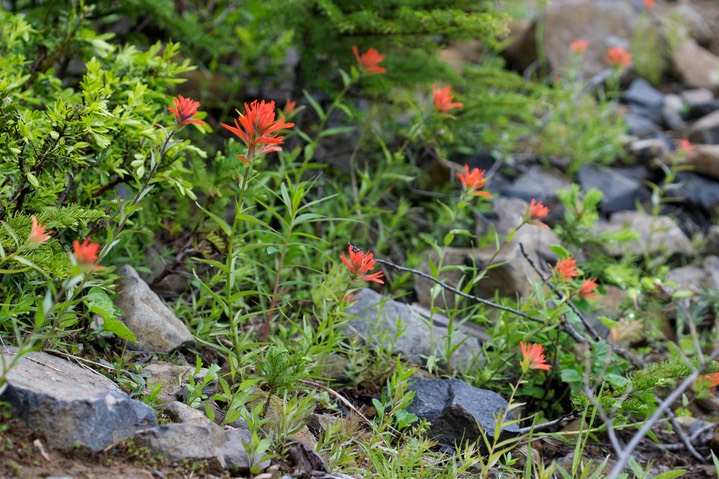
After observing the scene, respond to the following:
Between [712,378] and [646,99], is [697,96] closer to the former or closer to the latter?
[646,99]

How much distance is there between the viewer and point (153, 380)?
2.41 metres

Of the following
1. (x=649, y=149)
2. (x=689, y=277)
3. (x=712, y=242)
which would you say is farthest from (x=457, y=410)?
(x=649, y=149)

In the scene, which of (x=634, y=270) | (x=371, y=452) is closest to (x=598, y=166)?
(x=634, y=270)

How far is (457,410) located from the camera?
2531mm

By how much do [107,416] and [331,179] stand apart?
7.28 ft

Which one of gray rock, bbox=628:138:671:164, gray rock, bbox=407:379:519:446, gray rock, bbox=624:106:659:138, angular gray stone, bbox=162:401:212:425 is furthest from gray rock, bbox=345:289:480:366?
gray rock, bbox=624:106:659:138

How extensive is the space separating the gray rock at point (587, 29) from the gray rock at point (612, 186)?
1.43 meters

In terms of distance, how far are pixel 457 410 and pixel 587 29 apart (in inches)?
191

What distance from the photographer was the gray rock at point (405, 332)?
9.61ft

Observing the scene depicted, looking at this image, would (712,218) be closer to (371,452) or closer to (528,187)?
(528,187)

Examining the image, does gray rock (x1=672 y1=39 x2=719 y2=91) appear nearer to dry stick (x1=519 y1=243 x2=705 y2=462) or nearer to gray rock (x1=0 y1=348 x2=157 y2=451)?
dry stick (x1=519 y1=243 x2=705 y2=462)

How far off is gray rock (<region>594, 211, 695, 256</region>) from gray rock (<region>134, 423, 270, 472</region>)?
263 centimetres

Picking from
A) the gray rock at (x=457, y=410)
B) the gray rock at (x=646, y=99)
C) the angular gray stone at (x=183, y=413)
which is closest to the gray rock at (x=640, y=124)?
the gray rock at (x=646, y=99)

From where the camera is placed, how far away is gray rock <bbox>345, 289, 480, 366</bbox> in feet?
9.61
